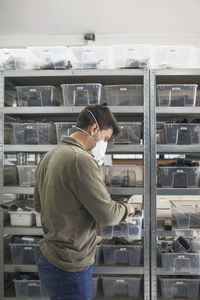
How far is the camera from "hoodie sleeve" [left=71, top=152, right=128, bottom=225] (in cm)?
141

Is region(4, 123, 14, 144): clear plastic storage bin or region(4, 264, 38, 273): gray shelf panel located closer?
region(4, 264, 38, 273): gray shelf panel

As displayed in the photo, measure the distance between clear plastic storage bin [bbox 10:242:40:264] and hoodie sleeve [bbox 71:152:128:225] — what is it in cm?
131

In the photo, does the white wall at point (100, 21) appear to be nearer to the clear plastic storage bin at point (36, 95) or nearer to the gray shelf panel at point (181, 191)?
the clear plastic storage bin at point (36, 95)

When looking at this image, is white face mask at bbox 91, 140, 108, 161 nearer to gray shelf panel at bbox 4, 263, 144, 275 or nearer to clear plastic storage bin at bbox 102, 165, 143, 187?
clear plastic storage bin at bbox 102, 165, 143, 187

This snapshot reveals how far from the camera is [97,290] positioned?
2.56 m

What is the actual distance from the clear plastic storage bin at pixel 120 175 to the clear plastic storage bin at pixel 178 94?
2.27 feet

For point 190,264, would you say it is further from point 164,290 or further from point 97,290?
point 97,290

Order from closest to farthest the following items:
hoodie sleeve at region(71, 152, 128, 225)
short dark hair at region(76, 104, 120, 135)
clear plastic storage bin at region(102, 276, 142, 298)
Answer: hoodie sleeve at region(71, 152, 128, 225) < short dark hair at region(76, 104, 120, 135) < clear plastic storage bin at region(102, 276, 142, 298)

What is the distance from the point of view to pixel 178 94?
7.94 feet

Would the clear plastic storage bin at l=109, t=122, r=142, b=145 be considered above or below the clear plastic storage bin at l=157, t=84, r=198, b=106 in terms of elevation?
below

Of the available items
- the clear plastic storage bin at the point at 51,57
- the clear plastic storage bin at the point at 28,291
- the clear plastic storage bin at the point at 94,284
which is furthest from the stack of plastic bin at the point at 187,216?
the clear plastic storage bin at the point at 51,57

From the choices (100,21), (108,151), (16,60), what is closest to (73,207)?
(108,151)

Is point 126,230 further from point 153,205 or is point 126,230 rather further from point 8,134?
point 8,134

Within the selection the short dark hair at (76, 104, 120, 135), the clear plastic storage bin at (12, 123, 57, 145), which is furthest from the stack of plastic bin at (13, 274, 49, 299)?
the short dark hair at (76, 104, 120, 135)
